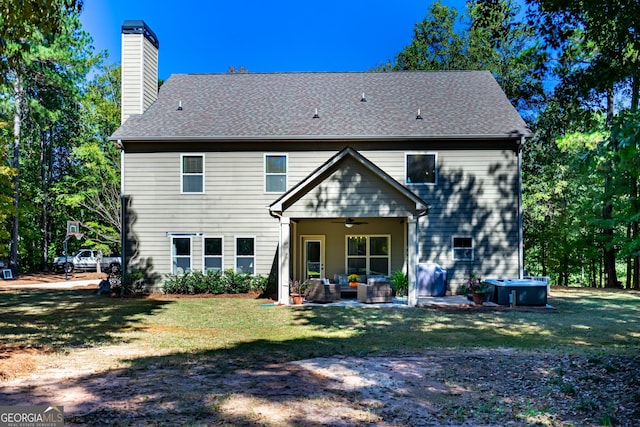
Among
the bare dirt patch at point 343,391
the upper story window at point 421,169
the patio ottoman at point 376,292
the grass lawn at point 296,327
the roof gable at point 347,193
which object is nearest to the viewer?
the bare dirt patch at point 343,391

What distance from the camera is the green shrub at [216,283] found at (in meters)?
16.4

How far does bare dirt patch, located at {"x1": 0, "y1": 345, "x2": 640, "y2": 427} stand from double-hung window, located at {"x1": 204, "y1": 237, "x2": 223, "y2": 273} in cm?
963

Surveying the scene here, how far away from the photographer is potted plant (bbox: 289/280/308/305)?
13992 millimetres

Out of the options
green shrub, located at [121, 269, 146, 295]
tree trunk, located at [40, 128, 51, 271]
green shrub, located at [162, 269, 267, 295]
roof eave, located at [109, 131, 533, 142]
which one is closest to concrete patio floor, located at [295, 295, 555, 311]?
green shrub, located at [162, 269, 267, 295]

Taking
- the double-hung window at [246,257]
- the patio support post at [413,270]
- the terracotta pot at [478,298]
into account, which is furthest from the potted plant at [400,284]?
the double-hung window at [246,257]

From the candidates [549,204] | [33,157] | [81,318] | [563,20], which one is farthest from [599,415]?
[33,157]

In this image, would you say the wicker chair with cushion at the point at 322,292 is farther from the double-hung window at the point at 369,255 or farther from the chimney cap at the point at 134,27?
the chimney cap at the point at 134,27

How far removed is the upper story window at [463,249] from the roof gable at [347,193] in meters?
3.61

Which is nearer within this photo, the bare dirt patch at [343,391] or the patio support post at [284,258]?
the bare dirt patch at [343,391]

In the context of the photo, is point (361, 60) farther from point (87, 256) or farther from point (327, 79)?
point (87, 256)

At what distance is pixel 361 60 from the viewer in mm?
34000

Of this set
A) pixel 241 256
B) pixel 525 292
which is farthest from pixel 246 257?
pixel 525 292

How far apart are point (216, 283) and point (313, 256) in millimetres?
3555
